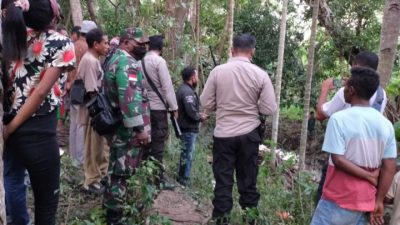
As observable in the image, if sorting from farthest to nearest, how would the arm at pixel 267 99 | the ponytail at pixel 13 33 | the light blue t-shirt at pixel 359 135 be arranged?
the arm at pixel 267 99, the light blue t-shirt at pixel 359 135, the ponytail at pixel 13 33

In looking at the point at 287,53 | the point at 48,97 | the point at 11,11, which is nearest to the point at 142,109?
the point at 48,97

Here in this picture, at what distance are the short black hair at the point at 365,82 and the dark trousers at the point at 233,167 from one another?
1386mm

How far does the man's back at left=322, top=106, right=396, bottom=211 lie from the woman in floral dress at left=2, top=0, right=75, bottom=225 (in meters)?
1.62

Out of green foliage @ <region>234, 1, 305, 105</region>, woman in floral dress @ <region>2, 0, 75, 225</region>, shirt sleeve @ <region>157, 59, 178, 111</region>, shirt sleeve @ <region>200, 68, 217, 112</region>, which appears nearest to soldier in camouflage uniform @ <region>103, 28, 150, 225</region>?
shirt sleeve @ <region>200, 68, 217, 112</region>

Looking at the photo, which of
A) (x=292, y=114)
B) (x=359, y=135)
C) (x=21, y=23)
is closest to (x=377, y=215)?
(x=359, y=135)

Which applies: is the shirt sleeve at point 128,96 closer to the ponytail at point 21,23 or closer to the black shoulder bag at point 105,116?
the black shoulder bag at point 105,116

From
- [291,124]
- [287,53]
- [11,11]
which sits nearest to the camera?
[11,11]

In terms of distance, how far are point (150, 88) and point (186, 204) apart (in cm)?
138

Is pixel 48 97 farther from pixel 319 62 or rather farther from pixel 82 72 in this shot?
pixel 319 62

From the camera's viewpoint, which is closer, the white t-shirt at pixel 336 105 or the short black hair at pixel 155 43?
the white t-shirt at pixel 336 105

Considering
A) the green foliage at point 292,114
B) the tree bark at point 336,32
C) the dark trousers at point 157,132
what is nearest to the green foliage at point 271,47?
the tree bark at point 336,32

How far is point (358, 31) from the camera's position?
12.6 metres

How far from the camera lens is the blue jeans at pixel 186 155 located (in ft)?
20.0

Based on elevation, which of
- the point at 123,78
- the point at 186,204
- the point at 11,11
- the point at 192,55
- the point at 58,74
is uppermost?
the point at 11,11
